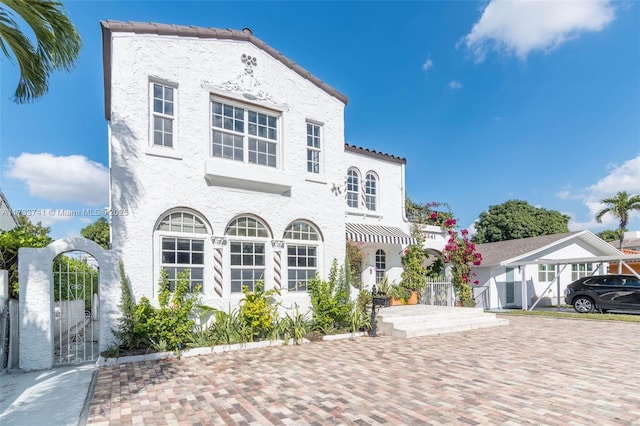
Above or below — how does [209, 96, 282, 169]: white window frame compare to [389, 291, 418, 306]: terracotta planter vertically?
above

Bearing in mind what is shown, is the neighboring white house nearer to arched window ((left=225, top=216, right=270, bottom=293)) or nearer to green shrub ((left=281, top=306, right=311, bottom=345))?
green shrub ((left=281, top=306, right=311, bottom=345))

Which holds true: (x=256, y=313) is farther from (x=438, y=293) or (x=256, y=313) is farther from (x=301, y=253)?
(x=438, y=293)

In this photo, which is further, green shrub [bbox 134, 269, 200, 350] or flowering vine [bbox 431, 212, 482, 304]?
flowering vine [bbox 431, 212, 482, 304]

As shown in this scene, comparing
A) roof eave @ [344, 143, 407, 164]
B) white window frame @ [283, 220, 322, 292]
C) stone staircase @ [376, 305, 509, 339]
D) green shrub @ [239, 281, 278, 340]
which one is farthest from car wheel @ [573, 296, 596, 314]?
green shrub @ [239, 281, 278, 340]

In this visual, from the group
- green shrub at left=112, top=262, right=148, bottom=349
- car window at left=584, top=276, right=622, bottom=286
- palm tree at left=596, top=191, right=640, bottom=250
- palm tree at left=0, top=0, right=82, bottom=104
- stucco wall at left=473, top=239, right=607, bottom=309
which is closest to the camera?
palm tree at left=0, top=0, right=82, bottom=104

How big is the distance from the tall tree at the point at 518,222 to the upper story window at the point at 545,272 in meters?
23.0

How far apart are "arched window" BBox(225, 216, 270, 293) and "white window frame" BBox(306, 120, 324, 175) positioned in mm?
3478

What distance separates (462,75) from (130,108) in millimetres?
18348

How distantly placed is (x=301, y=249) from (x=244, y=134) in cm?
485

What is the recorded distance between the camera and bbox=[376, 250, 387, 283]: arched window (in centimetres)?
2131

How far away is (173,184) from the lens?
11859mm

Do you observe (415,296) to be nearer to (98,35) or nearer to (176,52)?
(176,52)

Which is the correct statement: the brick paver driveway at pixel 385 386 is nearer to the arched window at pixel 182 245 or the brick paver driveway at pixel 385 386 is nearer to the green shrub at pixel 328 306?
the green shrub at pixel 328 306

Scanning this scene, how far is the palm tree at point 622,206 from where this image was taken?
38.3m
